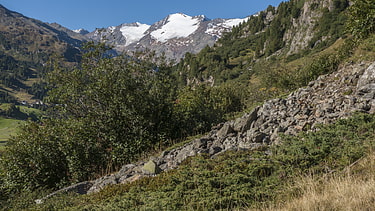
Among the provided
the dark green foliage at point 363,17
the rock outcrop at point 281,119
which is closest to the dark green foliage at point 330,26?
the dark green foliage at point 363,17

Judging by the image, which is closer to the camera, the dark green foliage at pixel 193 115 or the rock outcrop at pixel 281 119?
the rock outcrop at pixel 281 119

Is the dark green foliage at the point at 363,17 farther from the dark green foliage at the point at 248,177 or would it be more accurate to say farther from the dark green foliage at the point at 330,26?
the dark green foliage at the point at 330,26

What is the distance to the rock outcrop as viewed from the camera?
10.8m

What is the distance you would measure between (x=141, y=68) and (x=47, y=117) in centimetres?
752

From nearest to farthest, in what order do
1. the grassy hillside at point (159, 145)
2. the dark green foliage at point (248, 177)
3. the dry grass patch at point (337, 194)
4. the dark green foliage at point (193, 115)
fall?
the dry grass patch at point (337, 194), the dark green foliage at point (248, 177), the grassy hillside at point (159, 145), the dark green foliage at point (193, 115)

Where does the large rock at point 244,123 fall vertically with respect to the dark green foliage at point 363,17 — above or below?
below

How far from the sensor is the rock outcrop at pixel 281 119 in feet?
35.4

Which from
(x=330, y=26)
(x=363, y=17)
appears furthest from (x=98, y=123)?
(x=330, y=26)

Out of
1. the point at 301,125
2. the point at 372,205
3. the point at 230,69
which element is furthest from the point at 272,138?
the point at 230,69

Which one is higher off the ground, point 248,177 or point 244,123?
point 244,123

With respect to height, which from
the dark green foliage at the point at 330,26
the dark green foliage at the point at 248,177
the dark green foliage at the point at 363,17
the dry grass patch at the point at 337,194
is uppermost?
the dark green foliage at the point at 330,26

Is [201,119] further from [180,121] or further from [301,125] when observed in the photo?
[301,125]

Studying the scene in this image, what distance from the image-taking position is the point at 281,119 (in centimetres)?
1280

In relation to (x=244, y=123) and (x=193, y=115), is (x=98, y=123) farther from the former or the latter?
(x=244, y=123)
